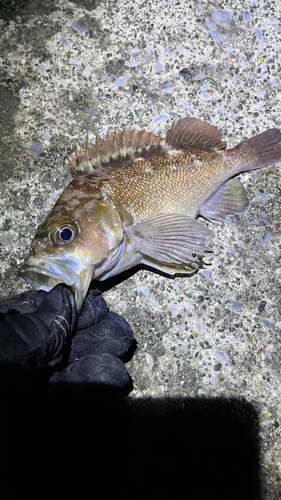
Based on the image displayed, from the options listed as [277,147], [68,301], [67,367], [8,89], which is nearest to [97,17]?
[8,89]

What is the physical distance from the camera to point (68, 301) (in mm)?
1950

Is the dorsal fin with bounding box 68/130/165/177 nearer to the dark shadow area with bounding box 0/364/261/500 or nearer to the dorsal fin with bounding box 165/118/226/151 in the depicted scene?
the dorsal fin with bounding box 165/118/226/151

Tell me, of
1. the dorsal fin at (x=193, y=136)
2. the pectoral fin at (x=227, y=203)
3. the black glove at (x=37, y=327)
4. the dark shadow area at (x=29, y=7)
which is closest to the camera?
the black glove at (x=37, y=327)

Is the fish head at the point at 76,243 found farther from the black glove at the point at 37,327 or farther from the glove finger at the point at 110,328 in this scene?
the glove finger at the point at 110,328

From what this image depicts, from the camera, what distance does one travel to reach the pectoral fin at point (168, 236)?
7.25 ft

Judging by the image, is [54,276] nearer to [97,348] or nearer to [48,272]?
[48,272]

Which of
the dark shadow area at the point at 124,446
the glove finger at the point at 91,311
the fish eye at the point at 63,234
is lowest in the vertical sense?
the dark shadow area at the point at 124,446

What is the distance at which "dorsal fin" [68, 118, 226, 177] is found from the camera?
2289 mm

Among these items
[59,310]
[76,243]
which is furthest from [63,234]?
[59,310]

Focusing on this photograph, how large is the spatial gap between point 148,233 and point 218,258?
0.63 metres

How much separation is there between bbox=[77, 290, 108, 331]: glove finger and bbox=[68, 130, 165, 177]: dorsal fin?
2.29ft

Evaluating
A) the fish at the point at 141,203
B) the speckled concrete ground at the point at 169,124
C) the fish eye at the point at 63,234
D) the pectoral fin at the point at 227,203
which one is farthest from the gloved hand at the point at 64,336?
the pectoral fin at the point at 227,203

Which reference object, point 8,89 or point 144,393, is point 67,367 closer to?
point 144,393

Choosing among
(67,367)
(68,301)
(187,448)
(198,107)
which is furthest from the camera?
(198,107)
